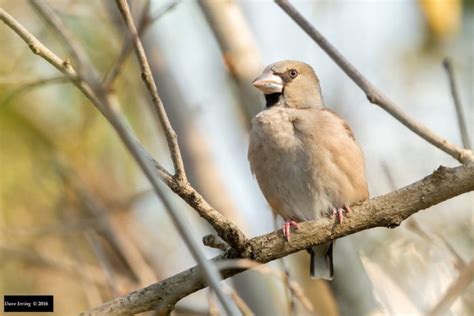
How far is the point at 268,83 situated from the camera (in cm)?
490

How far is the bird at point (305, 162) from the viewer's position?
4648mm

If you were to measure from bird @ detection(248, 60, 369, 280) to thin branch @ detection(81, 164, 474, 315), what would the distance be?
847 millimetres

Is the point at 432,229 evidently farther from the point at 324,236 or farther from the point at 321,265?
the point at 324,236

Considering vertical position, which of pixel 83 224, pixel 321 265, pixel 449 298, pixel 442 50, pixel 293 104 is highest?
pixel 442 50

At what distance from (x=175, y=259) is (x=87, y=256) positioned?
926mm

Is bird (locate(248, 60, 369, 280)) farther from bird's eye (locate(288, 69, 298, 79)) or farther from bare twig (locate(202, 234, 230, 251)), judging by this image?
bare twig (locate(202, 234, 230, 251))

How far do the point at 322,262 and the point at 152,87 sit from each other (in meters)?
2.40

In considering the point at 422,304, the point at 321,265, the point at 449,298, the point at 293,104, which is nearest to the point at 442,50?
the point at 293,104

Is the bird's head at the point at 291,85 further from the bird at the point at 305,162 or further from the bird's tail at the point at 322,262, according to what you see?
the bird's tail at the point at 322,262

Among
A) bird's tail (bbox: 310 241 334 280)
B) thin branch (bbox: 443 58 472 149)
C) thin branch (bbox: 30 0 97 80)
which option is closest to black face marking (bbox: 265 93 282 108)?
bird's tail (bbox: 310 241 334 280)

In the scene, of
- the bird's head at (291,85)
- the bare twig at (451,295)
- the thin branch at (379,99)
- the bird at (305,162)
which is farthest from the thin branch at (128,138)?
the bird's head at (291,85)

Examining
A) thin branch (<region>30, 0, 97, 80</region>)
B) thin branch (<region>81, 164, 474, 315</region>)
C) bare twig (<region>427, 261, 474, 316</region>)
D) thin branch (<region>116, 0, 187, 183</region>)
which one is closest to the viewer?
thin branch (<region>30, 0, 97, 80</region>)

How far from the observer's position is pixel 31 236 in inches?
215

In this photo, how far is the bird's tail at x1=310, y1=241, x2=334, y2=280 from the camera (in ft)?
15.7
